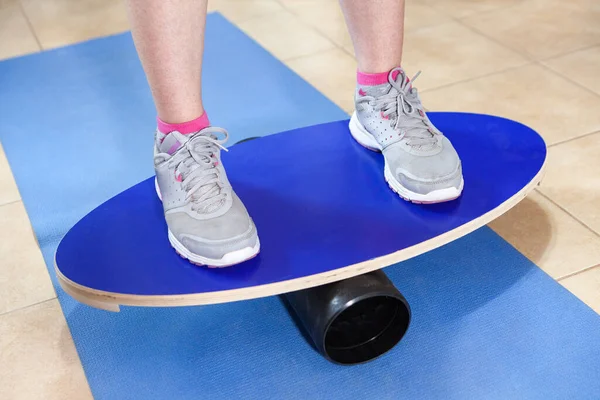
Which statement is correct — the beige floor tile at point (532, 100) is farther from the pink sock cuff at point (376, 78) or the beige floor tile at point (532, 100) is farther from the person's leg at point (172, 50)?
the person's leg at point (172, 50)

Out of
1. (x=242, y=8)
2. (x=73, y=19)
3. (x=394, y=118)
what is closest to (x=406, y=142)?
(x=394, y=118)

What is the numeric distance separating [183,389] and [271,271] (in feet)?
0.76

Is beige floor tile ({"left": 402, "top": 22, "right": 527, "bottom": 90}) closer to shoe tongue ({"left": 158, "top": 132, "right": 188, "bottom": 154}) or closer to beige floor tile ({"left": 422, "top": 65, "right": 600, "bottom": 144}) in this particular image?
beige floor tile ({"left": 422, "top": 65, "right": 600, "bottom": 144})

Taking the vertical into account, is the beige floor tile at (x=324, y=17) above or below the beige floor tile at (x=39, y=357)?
below

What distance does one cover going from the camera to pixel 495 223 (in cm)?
138

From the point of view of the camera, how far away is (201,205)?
3.58 feet

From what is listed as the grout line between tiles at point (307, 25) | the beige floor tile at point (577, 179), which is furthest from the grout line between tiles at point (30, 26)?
the beige floor tile at point (577, 179)

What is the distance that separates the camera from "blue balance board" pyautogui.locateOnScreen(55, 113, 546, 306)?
1025mm

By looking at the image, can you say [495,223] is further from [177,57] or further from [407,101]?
[177,57]

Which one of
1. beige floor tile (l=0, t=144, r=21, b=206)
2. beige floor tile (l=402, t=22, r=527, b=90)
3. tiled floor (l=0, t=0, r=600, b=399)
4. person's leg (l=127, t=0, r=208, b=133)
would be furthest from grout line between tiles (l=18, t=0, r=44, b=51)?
person's leg (l=127, t=0, r=208, b=133)

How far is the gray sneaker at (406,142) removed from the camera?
1.14 m

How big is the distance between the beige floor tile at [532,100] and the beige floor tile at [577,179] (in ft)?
0.17

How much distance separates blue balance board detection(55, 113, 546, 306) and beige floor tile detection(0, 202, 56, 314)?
0.20 meters

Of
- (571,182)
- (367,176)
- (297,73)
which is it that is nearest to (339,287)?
(367,176)
